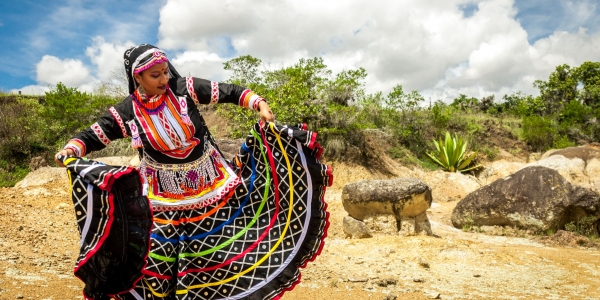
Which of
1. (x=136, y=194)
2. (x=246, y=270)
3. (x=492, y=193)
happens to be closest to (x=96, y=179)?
(x=136, y=194)

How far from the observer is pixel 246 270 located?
2590 mm

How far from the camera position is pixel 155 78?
2.57m

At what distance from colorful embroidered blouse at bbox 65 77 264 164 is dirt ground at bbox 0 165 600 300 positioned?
6.88 feet

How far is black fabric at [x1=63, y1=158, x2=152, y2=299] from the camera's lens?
6.84 ft

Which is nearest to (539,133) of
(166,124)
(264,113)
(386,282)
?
(386,282)

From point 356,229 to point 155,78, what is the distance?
5.49 m

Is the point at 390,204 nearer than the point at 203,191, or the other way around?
the point at 203,191

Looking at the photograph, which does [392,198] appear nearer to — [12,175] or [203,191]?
[203,191]

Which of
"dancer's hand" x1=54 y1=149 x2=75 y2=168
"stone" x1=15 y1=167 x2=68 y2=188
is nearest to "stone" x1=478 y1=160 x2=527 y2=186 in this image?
"stone" x1=15 y1=167 x2=68 y2=188

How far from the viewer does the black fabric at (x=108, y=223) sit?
208 centimetres

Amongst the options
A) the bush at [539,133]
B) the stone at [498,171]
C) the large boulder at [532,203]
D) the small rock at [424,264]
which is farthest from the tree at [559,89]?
the small rock at [424,264]

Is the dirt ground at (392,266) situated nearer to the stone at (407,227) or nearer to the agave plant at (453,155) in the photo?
the stone at (407,227)

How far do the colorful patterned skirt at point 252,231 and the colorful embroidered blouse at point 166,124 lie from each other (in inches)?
12.0

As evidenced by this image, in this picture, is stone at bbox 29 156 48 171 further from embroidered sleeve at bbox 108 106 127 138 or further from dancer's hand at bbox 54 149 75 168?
dancer's hand at bbox 54 149 75 168
